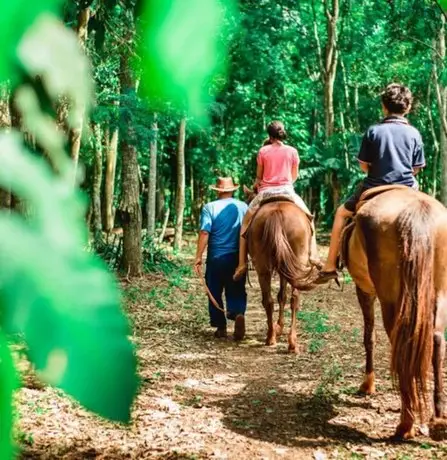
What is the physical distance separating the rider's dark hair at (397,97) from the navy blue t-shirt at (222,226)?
319 cm

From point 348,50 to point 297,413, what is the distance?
68.0 ft

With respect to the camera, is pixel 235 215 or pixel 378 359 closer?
pixel 378 359

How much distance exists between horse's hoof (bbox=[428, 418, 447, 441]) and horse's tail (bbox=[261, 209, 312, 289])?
98.1 inches

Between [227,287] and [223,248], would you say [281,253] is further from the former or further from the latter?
[227,287]

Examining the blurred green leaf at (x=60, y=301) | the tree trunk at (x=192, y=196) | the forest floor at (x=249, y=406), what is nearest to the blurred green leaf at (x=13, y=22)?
the blurred green leaf at (x=60, y=301)

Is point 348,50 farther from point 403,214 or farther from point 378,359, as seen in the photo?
point 403,214

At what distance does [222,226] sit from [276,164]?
0.95 m

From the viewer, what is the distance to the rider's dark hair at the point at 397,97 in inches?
180

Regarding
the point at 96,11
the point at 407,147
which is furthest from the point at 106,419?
the point at 407,147

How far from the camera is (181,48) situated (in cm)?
41

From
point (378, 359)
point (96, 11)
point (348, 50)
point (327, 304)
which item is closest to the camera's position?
point (96, 11)

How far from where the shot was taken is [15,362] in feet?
1.23

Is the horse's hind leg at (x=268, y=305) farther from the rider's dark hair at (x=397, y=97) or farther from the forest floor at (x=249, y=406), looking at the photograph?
the rider's dark hair at (x=397, y=97)

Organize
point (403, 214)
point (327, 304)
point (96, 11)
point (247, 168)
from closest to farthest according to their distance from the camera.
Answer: point (96, 11), point (403, 214), point (327, 304), point (247, 168)
